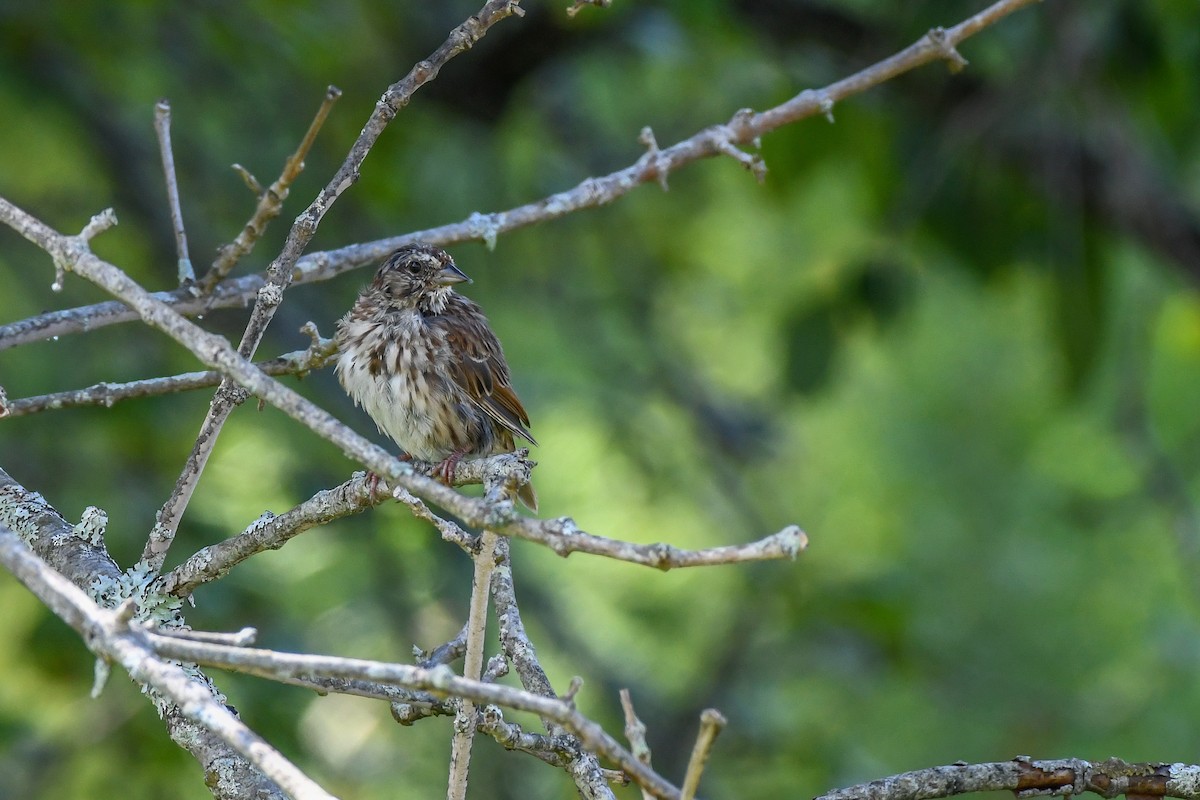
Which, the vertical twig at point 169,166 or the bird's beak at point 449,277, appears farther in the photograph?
the bird's beak at point 449,277

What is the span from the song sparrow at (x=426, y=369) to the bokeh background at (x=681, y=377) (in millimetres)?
813

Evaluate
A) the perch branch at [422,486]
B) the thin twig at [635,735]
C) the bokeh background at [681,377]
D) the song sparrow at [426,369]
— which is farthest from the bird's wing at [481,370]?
the thin twig at [635,735]

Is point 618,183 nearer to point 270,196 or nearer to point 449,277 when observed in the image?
point 270,196

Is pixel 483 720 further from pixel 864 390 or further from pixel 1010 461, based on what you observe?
pixel 864 390

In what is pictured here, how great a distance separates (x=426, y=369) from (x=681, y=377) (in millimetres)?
3407

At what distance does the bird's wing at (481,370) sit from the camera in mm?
4227

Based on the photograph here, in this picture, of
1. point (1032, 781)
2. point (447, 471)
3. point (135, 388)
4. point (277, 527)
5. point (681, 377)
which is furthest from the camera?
point (681, 377)

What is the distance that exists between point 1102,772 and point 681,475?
5180 millimetres

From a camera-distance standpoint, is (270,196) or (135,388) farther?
(135,388)

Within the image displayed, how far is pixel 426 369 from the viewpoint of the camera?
421 centimetres

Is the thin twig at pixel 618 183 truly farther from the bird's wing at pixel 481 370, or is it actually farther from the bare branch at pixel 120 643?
the bare branch at pixel 120 643

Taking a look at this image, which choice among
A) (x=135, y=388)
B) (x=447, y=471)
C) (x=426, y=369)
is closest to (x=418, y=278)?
(x=426, y=369)

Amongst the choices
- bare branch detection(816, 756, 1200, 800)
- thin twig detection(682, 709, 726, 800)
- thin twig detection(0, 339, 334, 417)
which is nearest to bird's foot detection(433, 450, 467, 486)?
thin twig detection(0, 339, 334, 417)

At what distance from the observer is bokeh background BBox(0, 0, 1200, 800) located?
530 cm
